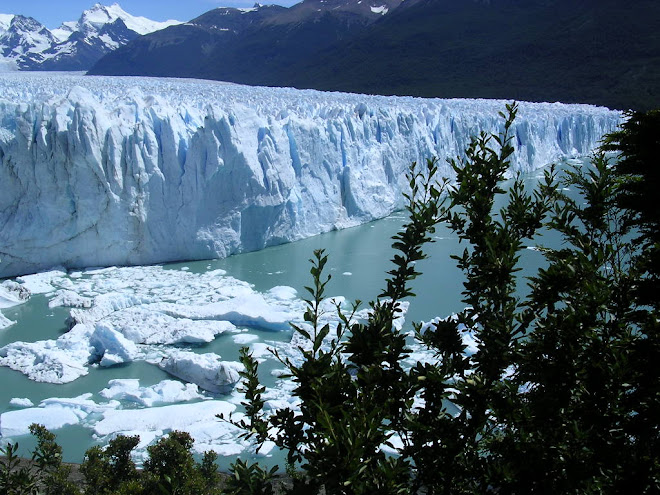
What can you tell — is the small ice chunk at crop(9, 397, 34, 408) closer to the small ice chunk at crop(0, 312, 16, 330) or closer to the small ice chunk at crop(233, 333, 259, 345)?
the small ice chunk at crop(0, 312, 16, 330)

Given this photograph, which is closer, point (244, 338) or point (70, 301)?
point (244, 338)

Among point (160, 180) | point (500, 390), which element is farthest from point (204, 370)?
point (160, 180)

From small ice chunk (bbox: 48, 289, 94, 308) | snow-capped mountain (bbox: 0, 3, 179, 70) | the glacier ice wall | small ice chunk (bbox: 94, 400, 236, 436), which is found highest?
snow-capped mountain (bbox: 0, 3, 179, 70)

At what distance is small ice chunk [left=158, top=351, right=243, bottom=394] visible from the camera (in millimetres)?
6280

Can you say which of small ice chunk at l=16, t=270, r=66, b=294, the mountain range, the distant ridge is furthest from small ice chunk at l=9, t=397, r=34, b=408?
the mountain range

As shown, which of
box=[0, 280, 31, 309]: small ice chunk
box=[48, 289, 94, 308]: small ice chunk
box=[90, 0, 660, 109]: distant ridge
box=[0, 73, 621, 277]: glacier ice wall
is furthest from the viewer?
box=[90, 0, 660, 109]: distant ridge

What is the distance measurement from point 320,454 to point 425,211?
898 millimetres

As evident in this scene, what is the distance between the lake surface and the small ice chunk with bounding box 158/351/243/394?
16 centimetres

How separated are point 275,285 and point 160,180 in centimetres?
287

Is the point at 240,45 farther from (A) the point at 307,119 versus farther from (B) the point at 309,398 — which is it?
(B) the point at 309,398

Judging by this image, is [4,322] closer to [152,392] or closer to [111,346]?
[111,346]

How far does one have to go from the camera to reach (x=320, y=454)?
64.9 inches

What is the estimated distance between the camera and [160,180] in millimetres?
10523

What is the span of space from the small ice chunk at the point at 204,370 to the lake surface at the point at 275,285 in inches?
6.3
